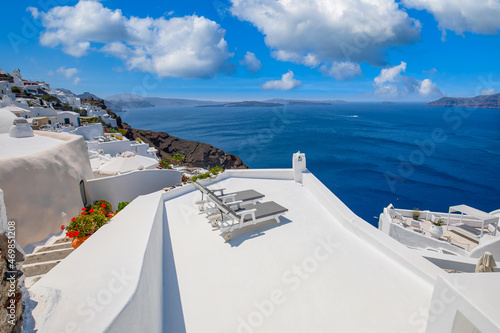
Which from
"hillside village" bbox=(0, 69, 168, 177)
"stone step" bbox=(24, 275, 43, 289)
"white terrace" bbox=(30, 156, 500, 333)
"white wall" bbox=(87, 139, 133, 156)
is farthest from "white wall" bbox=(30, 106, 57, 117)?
"white terrace" bbox=(30, 156, 500, 333)

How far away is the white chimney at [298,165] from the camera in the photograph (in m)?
9.16

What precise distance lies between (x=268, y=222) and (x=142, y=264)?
12.7 ft

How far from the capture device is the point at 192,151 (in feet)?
181

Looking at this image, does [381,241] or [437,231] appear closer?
[381,241]

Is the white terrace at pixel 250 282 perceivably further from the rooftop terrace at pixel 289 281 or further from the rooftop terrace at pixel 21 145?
the rooftop terrace at pixel 21 145

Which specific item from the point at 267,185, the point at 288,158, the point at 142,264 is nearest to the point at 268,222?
the point at 267,185

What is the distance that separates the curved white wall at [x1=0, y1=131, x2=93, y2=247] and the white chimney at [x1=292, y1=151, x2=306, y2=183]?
7.78 metres

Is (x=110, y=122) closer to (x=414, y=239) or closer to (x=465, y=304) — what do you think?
(x=414, y=239)

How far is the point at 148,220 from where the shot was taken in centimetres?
451

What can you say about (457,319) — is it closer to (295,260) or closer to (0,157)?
(295,260)

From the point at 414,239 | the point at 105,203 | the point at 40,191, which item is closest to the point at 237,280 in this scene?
the point at 40,191

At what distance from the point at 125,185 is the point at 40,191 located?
3.30m

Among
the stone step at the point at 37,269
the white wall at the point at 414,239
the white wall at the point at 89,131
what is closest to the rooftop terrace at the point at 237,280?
the stone step at the point at 37,269

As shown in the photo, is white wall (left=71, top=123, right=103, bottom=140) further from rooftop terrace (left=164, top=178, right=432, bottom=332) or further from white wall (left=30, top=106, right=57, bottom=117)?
rooftop terrace (left=164, top=178, right=432, bottom=332)
